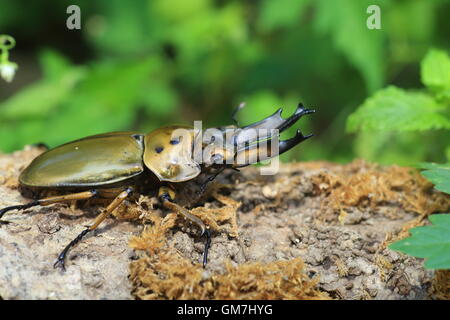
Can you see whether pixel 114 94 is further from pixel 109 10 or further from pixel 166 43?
pixel 109 10

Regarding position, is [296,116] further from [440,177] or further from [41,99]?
[41,99]

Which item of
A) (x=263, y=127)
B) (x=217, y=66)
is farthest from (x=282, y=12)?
(x=263, y=127)

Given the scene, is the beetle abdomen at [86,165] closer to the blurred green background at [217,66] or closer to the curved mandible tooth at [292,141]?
the curved mandible tooth at [292,141]

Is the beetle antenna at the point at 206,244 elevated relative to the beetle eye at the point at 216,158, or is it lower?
lower

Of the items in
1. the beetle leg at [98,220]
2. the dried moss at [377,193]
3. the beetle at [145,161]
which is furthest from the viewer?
the dried moss at [377,193]

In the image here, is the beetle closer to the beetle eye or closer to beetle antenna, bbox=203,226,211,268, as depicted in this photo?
the beetle eye

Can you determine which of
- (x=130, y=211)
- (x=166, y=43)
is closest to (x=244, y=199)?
(x=130, y=211)

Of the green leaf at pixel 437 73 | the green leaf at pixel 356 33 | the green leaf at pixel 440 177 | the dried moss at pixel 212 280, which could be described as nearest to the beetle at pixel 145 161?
the dried moss at pixel 212 280
